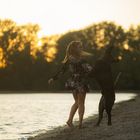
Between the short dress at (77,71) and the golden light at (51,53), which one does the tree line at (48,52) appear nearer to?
the golden light at (51,53)

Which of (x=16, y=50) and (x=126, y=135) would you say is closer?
(x=126, y=135)

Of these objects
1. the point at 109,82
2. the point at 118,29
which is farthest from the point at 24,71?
the point at 109,82

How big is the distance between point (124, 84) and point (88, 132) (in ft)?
263

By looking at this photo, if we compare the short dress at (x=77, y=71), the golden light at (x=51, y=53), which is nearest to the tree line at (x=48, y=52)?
the golden light at (x=51, y=53)

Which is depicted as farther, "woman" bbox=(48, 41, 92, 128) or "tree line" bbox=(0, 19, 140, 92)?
"tree line" bbox=(0, 19, 140, 92)

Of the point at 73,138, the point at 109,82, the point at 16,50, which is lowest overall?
the point at 73,138

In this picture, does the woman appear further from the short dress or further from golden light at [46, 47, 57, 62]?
golden light at [46, 47, 57, 62]

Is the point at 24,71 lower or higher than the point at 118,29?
lower

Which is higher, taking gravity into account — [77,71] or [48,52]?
[48,52]

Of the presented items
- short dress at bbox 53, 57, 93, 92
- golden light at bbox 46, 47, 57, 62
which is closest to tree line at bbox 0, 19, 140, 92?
golden light at bbox 46, 47, 57, 62

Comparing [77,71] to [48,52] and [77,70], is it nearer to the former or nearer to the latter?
[77,70]

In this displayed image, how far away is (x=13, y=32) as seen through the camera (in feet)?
329

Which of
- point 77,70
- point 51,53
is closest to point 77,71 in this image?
point 77,70

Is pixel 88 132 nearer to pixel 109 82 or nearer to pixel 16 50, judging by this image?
pixel 109 82
